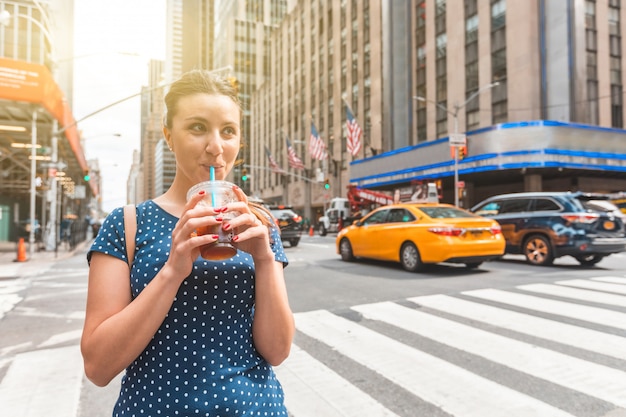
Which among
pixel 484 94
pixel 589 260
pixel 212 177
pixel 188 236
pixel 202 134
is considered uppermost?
pixel 484 94

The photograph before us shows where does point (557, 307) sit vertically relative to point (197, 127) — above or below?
below

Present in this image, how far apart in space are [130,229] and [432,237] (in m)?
8.50

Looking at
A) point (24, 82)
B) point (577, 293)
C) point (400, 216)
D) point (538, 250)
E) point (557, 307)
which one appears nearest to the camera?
point (557, 307)

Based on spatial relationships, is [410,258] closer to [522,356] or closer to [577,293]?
[577,293]

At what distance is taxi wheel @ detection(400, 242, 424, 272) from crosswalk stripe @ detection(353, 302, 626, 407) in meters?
3.87

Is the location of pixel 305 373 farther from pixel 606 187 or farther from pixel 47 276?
pixel 606 187

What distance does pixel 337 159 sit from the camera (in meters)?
46.5

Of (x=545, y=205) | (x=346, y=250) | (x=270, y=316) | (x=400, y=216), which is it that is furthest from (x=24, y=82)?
(x=270, y=316)

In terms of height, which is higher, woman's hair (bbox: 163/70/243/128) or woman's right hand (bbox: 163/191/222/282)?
woman's hair (bbox: 163/70/243/128)

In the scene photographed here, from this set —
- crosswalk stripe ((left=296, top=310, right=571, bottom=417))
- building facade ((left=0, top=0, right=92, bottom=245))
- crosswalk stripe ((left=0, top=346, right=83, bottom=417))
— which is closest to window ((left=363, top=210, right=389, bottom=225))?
crosswalk stripe ((left=296, top=310, right=571, bottom=417))

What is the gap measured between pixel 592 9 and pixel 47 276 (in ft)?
110

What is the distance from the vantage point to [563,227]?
1022 centimetres

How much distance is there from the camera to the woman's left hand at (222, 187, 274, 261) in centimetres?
121

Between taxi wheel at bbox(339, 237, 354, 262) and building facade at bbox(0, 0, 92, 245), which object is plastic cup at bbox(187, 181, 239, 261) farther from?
building facade at bbox(0, 0, 92, 245)
